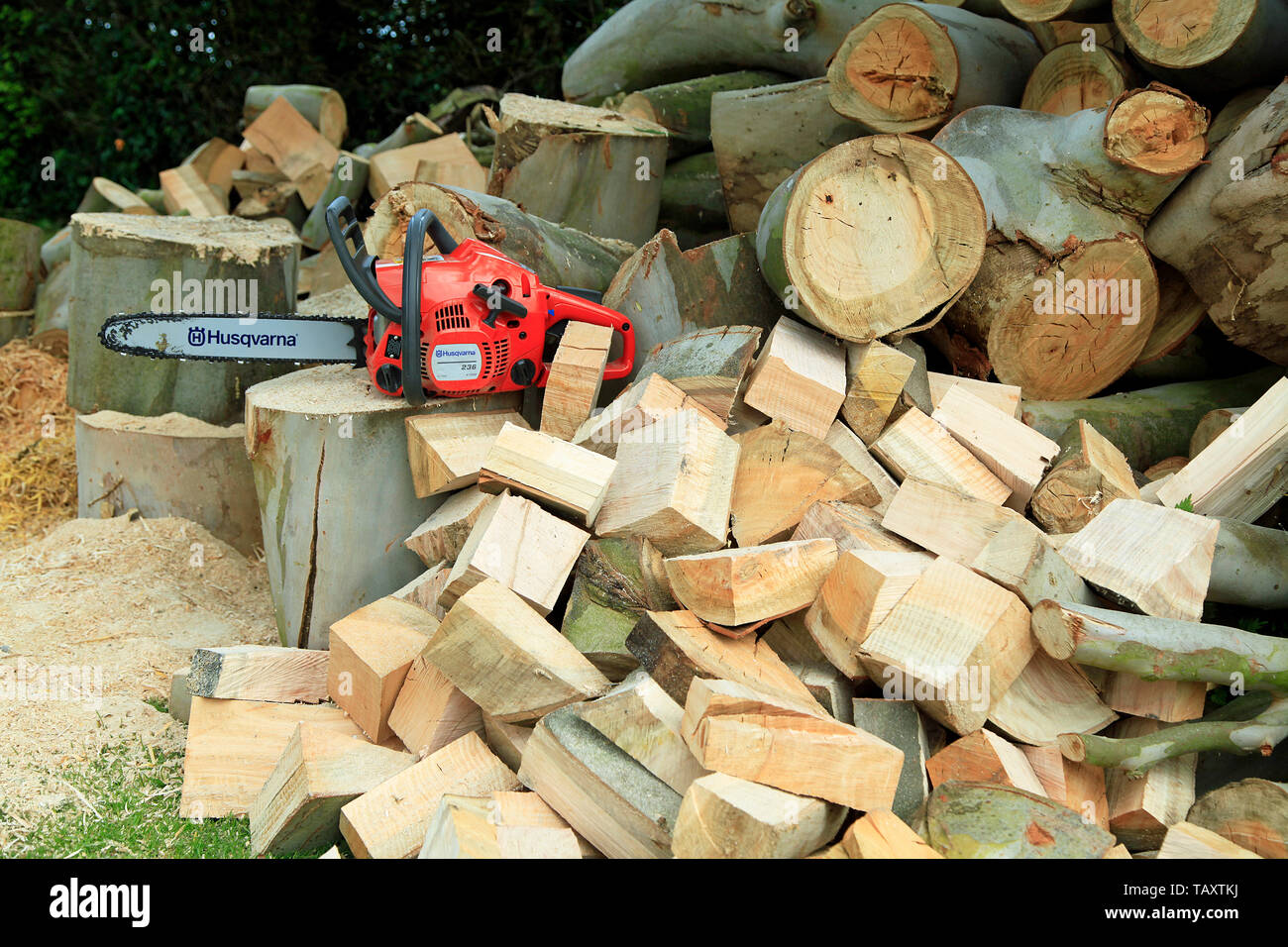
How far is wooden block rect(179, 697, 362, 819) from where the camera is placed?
263 cm

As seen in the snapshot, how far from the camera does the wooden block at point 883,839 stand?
79.7 inches

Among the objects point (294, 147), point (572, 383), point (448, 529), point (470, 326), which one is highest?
point (294, 147)

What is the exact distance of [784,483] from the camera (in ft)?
9.60

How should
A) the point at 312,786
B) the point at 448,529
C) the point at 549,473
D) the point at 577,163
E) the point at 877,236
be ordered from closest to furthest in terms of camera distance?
the point at 312,786 → the point at 549,473 → the point at 448,529 → the point at 877,236 → the point at 577,163

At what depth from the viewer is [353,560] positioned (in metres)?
3.27

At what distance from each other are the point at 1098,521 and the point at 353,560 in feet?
7.03

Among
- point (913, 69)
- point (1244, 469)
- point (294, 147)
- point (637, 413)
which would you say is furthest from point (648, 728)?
Result: point (294, 147)

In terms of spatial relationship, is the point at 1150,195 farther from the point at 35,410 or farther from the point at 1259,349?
the point at 35,410

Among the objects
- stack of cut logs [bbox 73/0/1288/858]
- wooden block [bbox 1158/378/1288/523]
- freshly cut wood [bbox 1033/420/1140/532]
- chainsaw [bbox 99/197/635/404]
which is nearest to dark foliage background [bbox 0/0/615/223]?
stack of cut logs [bbox 73/0/1288/858]

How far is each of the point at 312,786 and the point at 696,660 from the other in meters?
0.91

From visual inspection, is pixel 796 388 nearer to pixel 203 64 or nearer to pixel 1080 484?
pixel 1080 484

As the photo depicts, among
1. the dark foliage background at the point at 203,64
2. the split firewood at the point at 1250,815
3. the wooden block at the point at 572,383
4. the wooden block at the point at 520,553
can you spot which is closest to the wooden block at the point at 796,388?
the wooden block at the point at 572,383
